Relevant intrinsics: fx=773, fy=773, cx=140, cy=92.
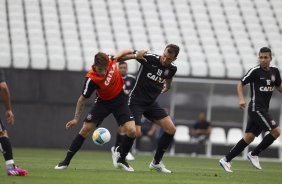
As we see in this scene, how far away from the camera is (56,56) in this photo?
82.7ft

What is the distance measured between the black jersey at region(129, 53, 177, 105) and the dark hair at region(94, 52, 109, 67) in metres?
1.45

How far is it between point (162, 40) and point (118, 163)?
1485cm

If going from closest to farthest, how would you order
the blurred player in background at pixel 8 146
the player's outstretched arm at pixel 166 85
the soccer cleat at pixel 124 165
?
1. the blurred player in background at pixel 8 146
2. the soccer cleat at pixel 124 165
3. the player's outstretched arm at pixel 166 85

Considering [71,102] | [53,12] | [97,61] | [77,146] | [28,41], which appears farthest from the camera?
[53,12]

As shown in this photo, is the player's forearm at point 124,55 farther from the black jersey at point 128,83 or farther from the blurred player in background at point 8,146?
the black jersey at point 128,83

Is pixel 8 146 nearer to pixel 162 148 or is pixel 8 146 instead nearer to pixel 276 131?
pixel 162 148

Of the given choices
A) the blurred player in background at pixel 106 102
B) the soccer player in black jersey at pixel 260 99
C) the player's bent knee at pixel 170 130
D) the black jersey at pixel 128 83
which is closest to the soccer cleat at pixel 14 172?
the blurred player in background at pixel 106 102

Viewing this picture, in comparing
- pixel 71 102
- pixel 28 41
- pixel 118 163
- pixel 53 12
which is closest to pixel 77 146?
pixel 118 163

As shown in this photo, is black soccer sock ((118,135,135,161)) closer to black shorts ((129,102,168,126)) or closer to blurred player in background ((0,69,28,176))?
black shorts ((129,102,168,126))

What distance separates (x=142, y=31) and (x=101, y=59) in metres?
16.5

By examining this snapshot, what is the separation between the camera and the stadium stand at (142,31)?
25625 mm

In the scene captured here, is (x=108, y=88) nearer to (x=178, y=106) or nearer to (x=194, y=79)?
(x=194, y=79)

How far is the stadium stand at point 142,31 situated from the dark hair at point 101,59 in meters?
12.8

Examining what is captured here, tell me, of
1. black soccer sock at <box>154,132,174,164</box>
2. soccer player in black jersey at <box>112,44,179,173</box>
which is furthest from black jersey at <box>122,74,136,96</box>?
black soccer sock at <box>154,132,174,164</box>
